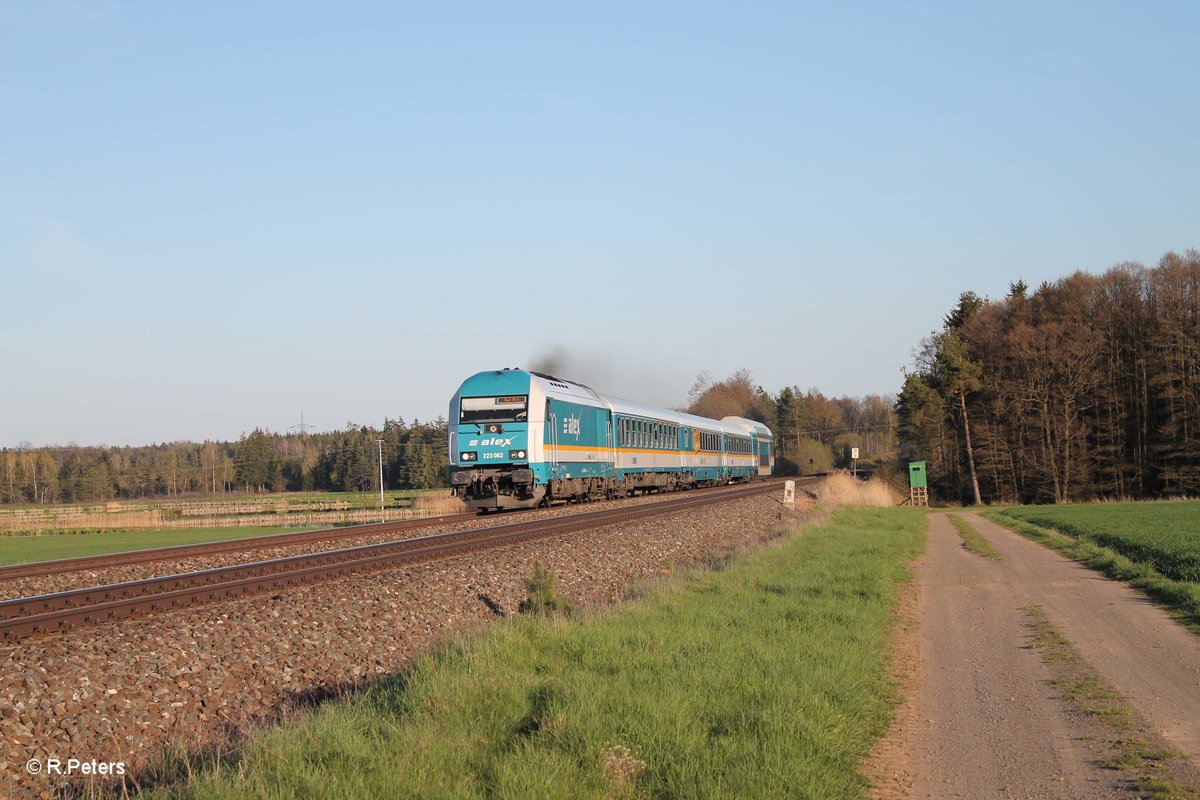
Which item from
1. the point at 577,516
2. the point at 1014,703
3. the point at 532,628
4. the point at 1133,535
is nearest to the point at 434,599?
the point at 532,628

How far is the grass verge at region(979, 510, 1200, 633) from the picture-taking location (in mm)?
12266

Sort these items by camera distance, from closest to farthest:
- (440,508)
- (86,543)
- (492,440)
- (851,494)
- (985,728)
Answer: (985,728) < (492,440) < (86,543) < (440,508) < (851,494)

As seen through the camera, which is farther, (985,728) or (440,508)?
(440,508)

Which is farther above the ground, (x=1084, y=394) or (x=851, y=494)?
(x=1084, y=394)

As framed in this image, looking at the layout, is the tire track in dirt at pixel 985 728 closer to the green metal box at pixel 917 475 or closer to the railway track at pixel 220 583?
the railway track at pixel 220 583

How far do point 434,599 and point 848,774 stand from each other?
323 inches

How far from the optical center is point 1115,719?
715 centimetres

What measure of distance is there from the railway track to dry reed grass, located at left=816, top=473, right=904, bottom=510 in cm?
2211

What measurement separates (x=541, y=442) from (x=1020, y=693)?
20114mm

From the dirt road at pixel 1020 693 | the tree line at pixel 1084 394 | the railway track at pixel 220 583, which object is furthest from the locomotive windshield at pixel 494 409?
the tree line at pixel 1084 394

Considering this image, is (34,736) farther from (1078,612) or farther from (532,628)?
(1078,612)

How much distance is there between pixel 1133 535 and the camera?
72.8 feet
